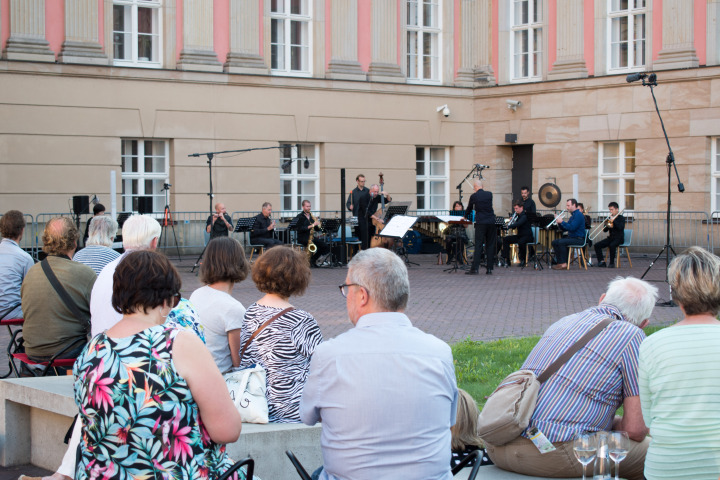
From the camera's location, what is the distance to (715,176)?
2266 cm

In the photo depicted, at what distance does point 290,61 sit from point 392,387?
21149 mm

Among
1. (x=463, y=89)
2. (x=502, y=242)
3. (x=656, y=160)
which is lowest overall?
(x=502, y=242)

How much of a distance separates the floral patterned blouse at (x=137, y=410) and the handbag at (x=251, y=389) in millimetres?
1411

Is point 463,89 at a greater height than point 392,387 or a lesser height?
greater

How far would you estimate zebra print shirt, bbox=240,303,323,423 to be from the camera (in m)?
5.00

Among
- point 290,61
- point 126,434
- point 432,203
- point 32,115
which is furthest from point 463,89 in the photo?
point 126,434

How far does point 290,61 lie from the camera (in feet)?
78.5

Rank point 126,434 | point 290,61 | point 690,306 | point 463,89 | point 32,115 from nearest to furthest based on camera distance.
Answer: point 126,434 → point 690,306 → point 32,115 → point 290,61 → point 463,89

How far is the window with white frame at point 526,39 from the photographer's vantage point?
2536 cm

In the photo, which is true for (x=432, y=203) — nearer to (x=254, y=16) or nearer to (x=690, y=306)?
(x=254, y=16)

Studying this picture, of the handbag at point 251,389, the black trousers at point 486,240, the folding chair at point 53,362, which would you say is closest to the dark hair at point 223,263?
the handbag at point 251,389

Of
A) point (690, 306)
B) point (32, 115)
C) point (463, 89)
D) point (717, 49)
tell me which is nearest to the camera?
point (690, 306)

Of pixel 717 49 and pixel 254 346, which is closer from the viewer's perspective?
pixel 254 346

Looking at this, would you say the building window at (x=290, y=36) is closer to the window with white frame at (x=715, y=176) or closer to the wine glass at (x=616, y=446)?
the window with white frame at (x=715, y=176)
